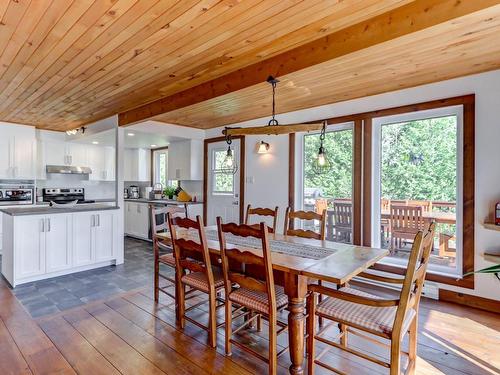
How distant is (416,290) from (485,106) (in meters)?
2.30

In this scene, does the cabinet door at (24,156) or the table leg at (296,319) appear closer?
the table leg at (296,319)

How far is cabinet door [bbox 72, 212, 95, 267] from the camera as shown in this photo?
163 inches

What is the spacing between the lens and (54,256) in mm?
3930

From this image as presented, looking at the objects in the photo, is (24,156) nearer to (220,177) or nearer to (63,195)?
(63,195)

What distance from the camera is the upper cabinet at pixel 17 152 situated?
17.7 feet

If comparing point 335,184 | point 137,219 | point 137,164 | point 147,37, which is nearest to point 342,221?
point 335,184

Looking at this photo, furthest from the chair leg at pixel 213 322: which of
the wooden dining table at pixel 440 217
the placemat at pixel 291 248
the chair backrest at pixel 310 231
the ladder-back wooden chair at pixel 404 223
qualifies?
the wooden dining table at pixel 440 217

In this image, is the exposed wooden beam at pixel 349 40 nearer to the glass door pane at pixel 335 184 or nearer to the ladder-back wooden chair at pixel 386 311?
the ladder-back wooden chair at pixel 386 311

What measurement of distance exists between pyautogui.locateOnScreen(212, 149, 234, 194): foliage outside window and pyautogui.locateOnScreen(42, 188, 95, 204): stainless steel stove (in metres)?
3.02

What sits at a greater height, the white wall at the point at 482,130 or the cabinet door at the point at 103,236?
the white wall at the point at 482,130

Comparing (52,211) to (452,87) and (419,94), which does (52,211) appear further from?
(452,87)

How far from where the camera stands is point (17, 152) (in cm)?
556

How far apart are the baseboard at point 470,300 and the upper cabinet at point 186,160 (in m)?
4.44

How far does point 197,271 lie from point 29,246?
8.50 ft
